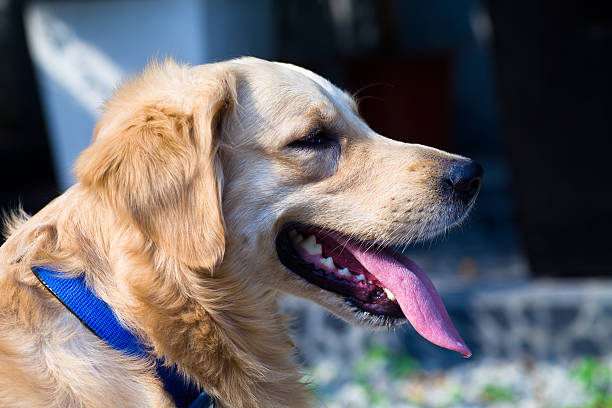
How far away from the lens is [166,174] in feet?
6.63

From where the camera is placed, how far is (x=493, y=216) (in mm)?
6250

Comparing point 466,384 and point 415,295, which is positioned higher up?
point 415,295

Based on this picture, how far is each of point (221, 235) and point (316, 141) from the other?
1.57 feet

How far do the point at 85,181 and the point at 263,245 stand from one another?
A: 563mm

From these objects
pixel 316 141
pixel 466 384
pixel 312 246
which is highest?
pixel 316 141

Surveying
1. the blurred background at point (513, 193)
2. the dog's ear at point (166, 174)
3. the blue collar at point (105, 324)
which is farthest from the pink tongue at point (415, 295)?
A: the blurred background at point (513, 193)


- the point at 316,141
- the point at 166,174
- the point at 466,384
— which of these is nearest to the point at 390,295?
the point at 316,141

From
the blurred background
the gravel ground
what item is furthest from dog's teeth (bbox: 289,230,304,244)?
the gravel ground

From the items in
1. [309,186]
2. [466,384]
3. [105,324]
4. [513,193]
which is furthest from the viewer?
[513,193]

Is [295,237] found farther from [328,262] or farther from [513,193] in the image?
[513,193]

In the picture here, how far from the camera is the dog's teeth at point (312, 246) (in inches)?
93.2

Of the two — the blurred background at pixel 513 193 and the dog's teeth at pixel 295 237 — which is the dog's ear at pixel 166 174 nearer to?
the dog's teeth at pixel 295 237

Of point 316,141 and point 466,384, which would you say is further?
point 466,384

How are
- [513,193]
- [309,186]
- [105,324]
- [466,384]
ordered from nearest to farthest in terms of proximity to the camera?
1. [105,324]
2. [309,186]
3. [466,384]
4. [513,193]
